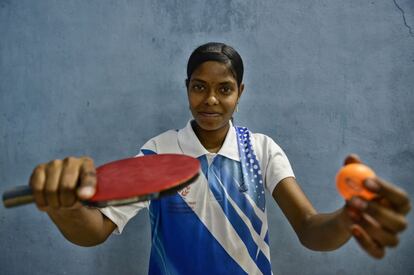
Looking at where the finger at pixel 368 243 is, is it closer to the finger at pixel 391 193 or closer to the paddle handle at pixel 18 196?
the finger at pixel 391 193

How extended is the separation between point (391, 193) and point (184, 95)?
1211 millimetres

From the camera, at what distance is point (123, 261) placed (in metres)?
1.90

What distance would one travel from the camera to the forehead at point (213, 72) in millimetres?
1437

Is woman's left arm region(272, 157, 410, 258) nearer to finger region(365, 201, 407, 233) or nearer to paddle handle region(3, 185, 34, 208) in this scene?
finger region(365, 201, 407, 233)

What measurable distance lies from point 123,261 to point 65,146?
25.1 inches

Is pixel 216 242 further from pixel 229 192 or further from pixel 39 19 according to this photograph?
pixel 39 19

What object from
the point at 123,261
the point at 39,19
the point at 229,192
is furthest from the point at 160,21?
the point at 123,261

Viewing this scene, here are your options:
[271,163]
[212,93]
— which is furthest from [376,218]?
[212,93]

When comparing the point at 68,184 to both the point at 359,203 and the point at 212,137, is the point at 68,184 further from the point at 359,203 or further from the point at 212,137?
the point at 212,137

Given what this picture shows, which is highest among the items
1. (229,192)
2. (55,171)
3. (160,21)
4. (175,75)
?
(160,21)

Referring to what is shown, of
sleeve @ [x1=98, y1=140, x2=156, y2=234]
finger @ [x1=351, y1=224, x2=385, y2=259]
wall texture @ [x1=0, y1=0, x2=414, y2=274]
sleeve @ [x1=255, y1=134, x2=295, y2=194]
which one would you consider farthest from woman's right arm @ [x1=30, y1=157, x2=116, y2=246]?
wall texture @ [x1=0, y1=0, x2=414, y2=274]

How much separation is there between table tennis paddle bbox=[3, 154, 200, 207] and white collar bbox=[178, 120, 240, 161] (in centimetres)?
39

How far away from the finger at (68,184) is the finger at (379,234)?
0.68 m

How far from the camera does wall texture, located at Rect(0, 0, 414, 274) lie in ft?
5.96
